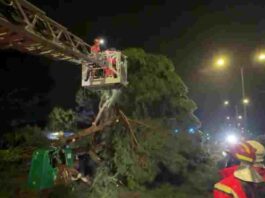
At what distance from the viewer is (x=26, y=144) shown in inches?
460

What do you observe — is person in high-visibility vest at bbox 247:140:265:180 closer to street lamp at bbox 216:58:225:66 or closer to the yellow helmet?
the yellow helmet

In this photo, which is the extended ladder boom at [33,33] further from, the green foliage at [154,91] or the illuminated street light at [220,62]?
the illuminated street light at [220,62]

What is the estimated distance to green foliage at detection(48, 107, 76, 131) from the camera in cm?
1265

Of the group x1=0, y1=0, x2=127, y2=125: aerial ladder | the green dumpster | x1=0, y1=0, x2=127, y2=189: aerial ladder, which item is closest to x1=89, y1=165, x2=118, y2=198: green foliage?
the green dumpster

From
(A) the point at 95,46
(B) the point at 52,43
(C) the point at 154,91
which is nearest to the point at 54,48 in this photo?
(B) the point at 52,43

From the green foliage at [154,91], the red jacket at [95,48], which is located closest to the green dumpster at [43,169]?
the green foliage at [154,91]

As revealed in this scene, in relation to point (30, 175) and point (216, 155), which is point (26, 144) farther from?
point (216, 155)

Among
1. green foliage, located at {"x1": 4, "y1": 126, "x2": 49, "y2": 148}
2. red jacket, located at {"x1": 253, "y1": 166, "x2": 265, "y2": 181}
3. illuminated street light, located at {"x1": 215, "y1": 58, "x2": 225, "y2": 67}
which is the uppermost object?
illuminated street light, located at {"x1": 215, "y1": 58, "x2": 225, "y2": 67}

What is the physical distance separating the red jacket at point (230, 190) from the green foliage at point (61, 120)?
1064cm

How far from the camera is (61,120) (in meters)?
12.7

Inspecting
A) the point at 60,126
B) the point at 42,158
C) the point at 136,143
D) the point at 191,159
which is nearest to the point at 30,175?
the point at 42,158

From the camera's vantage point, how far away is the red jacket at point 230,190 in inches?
93.4

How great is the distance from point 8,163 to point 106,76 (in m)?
4.21

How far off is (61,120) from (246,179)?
10.7 metres
